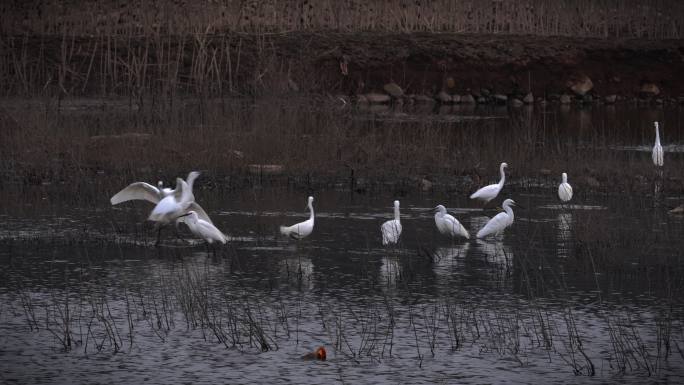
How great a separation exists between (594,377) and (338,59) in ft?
89.1

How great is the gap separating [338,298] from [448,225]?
280cm

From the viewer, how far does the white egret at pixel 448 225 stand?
499 inches

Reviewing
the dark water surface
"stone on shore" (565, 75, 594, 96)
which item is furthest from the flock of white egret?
"stone on shore" (565, 75, 594, 96)

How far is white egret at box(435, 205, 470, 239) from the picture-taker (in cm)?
1267

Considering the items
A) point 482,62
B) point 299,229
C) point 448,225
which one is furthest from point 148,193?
point 482,62

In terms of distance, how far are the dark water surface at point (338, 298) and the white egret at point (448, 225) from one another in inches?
5.7

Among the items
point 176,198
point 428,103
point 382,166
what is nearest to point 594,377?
point 176,198

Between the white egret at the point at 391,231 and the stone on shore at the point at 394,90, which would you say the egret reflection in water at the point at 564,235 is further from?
the stone on shore at the point at 394,90

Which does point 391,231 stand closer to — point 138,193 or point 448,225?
point 448,225

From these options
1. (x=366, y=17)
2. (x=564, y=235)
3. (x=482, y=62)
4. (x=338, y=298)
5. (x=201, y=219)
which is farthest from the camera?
(x=482, y=62)

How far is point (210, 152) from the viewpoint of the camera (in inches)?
685

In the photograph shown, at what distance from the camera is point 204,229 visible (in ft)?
39.2

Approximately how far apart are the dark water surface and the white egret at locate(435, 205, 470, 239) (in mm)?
144

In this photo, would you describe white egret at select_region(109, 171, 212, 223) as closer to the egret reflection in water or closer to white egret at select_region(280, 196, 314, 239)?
white egret at select_region(280, 196, 314, 239)
